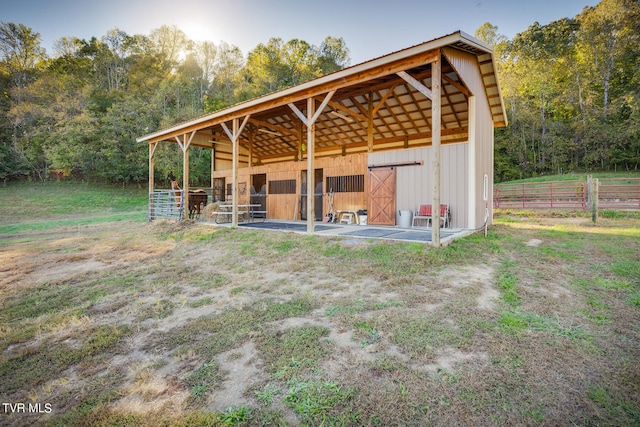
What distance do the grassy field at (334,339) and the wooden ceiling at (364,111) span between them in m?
4.28

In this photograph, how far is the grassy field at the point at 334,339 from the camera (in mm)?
1829

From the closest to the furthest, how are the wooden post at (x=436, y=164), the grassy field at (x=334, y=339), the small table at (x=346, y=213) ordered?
the grassy field at (x=334, y=339) < the wooden post at (x=436, y=164) < the small table at (x=346, y=213)

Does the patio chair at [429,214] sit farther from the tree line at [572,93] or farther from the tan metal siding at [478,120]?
the tree line at [572,93]

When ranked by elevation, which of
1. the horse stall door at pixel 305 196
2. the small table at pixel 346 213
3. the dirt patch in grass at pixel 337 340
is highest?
the horse stall door at pixel 305 196

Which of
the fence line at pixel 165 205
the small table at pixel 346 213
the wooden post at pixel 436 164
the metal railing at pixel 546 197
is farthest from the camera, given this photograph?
the metal railing at pixel 546 197

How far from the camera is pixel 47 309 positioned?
3.81m

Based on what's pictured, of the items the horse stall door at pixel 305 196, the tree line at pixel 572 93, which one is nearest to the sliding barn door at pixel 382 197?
the horse stall door at pixel 305 196

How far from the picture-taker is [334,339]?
269 cm

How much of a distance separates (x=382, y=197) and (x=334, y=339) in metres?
7.41

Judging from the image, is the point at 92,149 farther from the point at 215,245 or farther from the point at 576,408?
the point at 576,408

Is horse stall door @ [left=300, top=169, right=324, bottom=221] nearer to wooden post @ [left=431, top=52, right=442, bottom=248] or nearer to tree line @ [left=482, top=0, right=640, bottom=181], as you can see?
wooden post @ [left=431, top=52, right=442, bottom=248]

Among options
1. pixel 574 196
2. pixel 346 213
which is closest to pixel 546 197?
pixel 574 196

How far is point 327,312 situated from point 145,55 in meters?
42.2

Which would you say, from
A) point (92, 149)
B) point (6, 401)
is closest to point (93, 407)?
point (6, 401)
